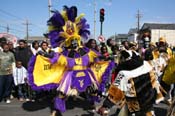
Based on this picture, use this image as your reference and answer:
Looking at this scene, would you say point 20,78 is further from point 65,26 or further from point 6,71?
point 65,26

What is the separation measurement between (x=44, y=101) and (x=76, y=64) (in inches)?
109

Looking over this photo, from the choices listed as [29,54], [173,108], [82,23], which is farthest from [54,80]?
[173,108]

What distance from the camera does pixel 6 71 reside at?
31.7 feet

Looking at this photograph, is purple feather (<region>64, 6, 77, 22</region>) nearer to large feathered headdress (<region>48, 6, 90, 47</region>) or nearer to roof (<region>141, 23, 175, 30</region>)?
large feathered headdress (<region>48, 6, 90, 47</region>)

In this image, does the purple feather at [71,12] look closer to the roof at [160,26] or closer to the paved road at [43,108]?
the paved road at [43,108]

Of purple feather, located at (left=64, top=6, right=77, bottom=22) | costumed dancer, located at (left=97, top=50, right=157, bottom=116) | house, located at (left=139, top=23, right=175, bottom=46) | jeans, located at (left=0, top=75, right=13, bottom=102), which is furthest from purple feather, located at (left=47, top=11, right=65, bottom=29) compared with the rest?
house, located at (left=139, top=23, right=175, bottom=46)

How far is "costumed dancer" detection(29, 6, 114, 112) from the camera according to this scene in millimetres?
7742

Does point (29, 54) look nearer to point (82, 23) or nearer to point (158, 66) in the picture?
point (82, 23)

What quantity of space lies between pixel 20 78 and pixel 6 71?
0.68m

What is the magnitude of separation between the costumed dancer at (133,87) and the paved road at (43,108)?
11.2 feet

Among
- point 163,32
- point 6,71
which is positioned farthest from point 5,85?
point 163,32

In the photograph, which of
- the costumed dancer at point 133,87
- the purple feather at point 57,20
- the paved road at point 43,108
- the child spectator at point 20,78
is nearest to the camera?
the costumed dancer at point 133,87

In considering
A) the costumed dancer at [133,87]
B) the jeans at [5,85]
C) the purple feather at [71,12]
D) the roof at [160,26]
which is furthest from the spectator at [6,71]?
the roof at [160,26]

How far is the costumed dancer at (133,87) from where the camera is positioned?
15.8ft
